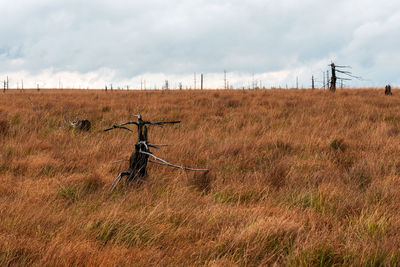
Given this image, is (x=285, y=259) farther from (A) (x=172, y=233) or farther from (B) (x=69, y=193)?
(B) (x=69, y=193)

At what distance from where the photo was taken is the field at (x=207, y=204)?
2180 mm

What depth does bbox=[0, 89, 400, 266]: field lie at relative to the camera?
2180mm

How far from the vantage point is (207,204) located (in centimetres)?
310

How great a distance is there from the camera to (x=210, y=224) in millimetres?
2619

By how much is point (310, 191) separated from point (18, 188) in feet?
10.3

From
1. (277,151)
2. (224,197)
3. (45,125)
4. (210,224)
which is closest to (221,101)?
(45,125)

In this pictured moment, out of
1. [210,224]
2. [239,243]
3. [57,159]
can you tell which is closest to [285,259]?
[239,243]

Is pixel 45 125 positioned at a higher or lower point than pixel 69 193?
higher

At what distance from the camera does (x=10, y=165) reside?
4.52 meters

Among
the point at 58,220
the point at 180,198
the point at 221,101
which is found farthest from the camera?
the point at 221,101

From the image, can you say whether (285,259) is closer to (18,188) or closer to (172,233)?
(172,233)

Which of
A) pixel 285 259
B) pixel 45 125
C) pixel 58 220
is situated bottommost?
pixel 285 259

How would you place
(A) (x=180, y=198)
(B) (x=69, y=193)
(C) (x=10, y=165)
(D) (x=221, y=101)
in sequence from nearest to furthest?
(A) (x=180, y=198), (B) (x=69, y=193), (C) (x=10, y=165), (D) (x=221, y=101)

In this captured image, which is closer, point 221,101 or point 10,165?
point 10,165
